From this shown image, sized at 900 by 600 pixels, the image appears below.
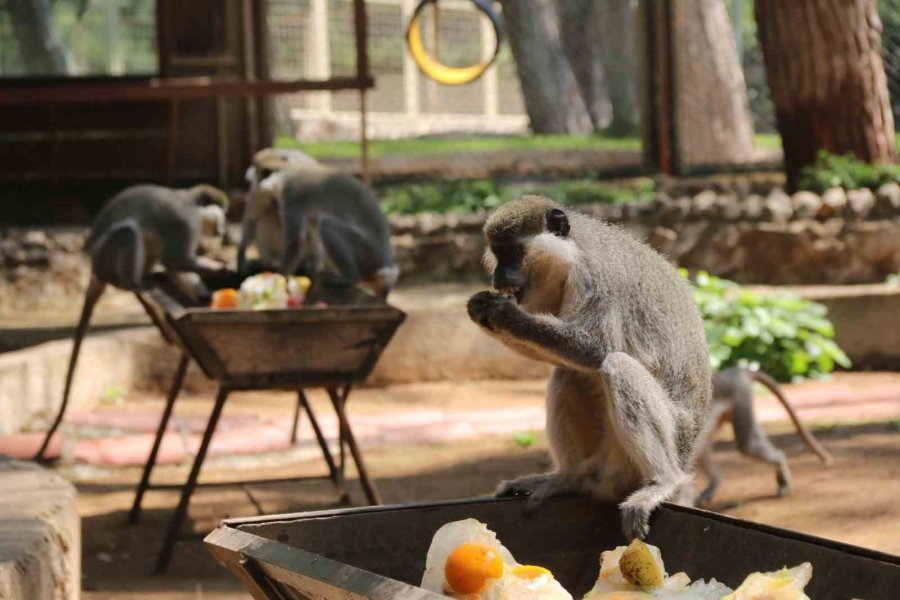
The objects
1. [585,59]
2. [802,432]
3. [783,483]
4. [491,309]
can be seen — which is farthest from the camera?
[585,59]

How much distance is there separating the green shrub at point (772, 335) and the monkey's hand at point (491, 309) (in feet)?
20.0

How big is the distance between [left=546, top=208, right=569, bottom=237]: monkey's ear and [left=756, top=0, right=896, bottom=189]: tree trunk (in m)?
8.99

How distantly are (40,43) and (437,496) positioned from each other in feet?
27.0

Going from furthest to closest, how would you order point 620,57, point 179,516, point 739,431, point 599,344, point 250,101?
1. point 620,57
2. point 250,101
3. point 739,431
4. point 179,516
5. point 599,344

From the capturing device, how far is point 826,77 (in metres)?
12.2

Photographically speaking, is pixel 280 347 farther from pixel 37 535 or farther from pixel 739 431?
pixel 739 431

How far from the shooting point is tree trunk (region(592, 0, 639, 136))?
1477 cm

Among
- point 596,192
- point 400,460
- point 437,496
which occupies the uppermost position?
point 596,192

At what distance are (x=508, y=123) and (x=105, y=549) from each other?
13.2m

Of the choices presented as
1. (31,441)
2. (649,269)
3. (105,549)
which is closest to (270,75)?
(31,441)

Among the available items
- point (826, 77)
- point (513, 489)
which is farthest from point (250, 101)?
point (513, 489)

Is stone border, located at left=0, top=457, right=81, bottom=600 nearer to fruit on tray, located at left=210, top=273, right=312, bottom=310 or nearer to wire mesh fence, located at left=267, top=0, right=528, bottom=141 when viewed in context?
fruit on tray, located at left=210, top=273, right=312, bottom=310

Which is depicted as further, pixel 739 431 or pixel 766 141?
pixel 766 141

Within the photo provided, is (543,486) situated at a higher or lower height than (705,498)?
higher
